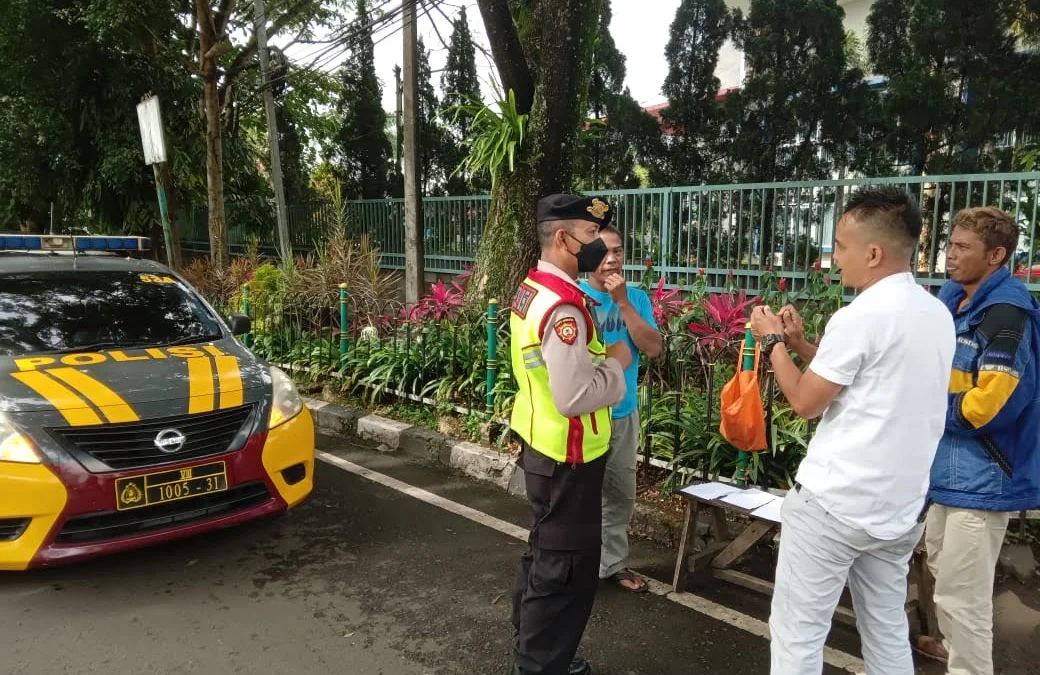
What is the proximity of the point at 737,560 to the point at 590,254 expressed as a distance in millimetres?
1821

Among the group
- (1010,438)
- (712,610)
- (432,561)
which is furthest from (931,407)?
(432,561)

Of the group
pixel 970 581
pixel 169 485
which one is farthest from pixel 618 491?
pixel 169 485

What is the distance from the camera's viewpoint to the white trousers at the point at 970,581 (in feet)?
8.00

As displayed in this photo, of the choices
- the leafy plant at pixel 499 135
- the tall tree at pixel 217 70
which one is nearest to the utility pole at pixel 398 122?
the tall tree at pixel 217 70

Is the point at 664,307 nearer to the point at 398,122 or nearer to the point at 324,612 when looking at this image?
the point at 324,612

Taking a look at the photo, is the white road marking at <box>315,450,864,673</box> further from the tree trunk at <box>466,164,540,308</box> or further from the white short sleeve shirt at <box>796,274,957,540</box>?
the tree trunk at <box>466,164,540,308</box>

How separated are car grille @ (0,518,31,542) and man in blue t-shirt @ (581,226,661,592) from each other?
251 cm

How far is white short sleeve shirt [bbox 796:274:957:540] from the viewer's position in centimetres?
194

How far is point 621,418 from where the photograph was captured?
332cm

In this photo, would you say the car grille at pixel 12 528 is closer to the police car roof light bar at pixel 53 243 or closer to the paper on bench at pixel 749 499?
the police car roof light bar at pixel 53 243

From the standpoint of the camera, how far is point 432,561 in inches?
149

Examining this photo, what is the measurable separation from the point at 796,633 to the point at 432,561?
2132mm

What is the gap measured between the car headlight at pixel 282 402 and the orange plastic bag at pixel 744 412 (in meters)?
2.33

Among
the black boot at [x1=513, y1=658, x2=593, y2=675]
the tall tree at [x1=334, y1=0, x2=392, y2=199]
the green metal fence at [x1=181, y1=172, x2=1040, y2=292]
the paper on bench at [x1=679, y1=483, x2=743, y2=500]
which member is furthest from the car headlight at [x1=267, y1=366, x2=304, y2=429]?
the tall tree at [x1=334, y1=0, x2=392, y2=199]
